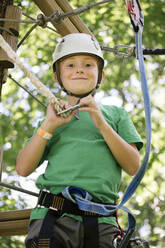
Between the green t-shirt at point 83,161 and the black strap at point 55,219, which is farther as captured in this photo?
the green t-shirt at point 83,161

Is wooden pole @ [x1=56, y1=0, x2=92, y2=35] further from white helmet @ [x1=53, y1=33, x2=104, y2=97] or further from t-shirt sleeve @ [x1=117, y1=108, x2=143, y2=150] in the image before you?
t-shirt sleeve @ [x1=117, y1=108, x2=143, y2=150]

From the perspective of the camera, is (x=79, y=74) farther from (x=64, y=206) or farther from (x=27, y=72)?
(x=64, y=206)

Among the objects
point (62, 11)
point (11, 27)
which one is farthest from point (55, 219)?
point (62, 11)

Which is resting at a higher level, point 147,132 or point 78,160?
point 147,132

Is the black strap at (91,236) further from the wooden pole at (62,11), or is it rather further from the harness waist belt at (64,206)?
the wooden pole at (62,11)

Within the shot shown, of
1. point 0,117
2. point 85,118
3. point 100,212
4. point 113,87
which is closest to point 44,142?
point 85,118

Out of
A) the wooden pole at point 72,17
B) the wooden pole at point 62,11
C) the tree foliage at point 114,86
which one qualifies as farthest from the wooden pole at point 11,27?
the tree foliage at point 114,86

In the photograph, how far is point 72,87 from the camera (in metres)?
2.29

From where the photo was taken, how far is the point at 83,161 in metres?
2.09

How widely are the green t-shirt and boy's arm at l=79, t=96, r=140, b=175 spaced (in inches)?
2.2

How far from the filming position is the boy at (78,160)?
6.46 feet

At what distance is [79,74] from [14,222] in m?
1.06

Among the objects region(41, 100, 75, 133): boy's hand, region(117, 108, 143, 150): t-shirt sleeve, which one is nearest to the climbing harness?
region(41, 100, 75, 133): boy's hand

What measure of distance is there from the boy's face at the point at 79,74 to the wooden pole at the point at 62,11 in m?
0.43
